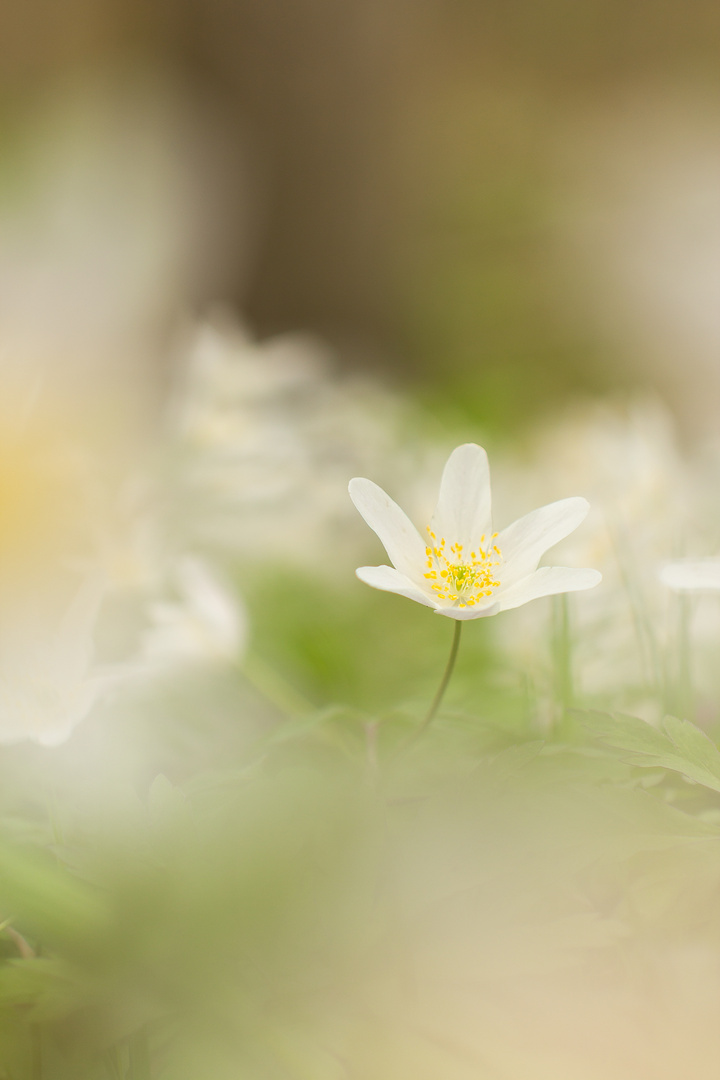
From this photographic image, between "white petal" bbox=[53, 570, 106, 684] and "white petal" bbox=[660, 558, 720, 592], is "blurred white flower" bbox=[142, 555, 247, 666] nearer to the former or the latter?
"white petal" bbox=[53, 570, 106, 684]

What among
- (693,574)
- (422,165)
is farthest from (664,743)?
(422,165)

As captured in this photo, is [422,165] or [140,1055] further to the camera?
[422,165]

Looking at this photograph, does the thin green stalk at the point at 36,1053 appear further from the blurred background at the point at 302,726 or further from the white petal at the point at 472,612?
the white petal at the point at 472,612

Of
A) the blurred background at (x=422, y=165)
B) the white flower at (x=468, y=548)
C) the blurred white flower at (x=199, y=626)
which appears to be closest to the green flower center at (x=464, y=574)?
the white flower at (x=468, y=548)

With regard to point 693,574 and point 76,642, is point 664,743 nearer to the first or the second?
point 693,574

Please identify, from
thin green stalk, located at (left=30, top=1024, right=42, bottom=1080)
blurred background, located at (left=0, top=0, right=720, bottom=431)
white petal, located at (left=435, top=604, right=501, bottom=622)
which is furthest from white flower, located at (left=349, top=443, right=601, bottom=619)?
blurred background, located at (left=0, top=0, right=720, bottom=431)

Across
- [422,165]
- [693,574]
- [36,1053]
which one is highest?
[422,165]
